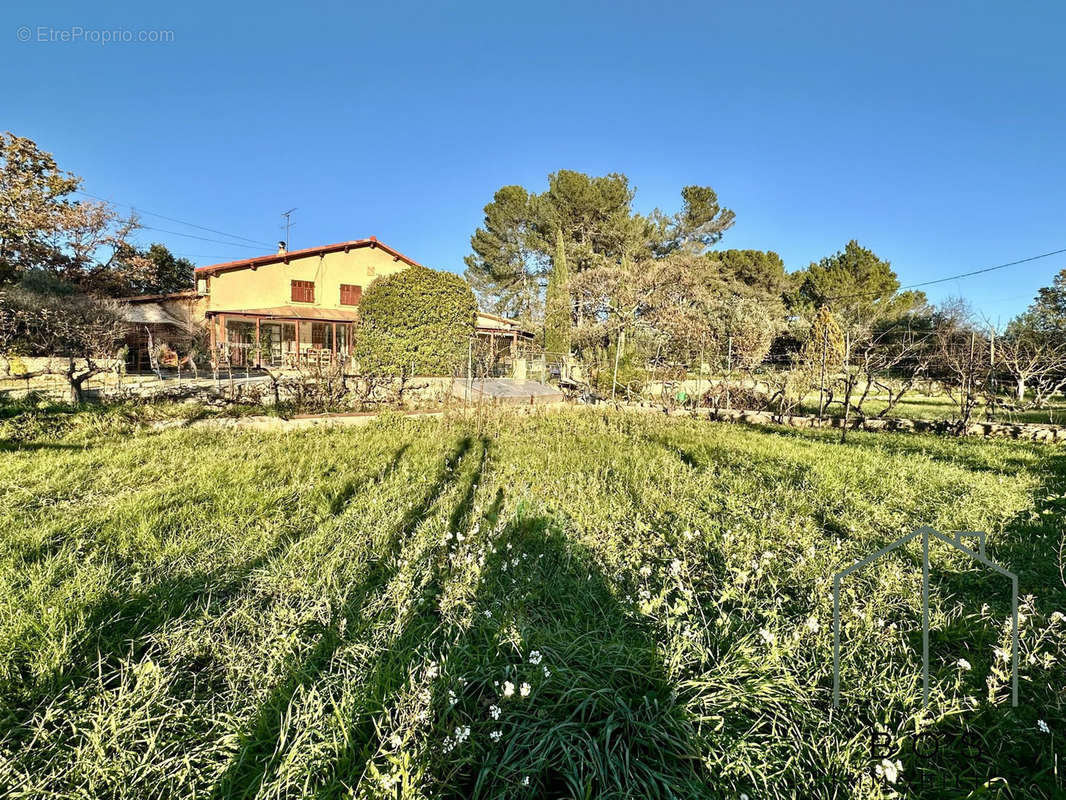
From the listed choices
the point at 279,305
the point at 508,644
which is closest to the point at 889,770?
the point at 508,644

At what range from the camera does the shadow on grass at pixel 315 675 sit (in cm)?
135

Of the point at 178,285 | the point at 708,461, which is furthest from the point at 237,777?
the point at 178,285

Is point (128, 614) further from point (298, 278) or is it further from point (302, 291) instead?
point (298, 278)

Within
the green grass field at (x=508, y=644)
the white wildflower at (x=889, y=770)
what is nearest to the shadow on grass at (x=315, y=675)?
the green grass field at (x=508, y=644)

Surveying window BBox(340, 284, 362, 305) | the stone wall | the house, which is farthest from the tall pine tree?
the stone wall

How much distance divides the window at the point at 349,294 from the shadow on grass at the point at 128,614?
19707mm

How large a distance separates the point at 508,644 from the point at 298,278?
2180cm

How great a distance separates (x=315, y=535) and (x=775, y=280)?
33.1m

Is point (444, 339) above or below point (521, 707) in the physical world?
above

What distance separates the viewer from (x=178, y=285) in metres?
26.4

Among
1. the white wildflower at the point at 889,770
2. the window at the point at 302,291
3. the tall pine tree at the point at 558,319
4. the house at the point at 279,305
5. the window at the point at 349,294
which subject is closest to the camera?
the white wildflower at the point at 889,770

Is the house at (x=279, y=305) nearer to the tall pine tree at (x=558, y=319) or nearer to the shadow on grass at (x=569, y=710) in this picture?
the tall pine tree at (x=558, y=319)

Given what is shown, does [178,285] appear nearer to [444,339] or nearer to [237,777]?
[444,339]

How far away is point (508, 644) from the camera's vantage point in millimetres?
1885
